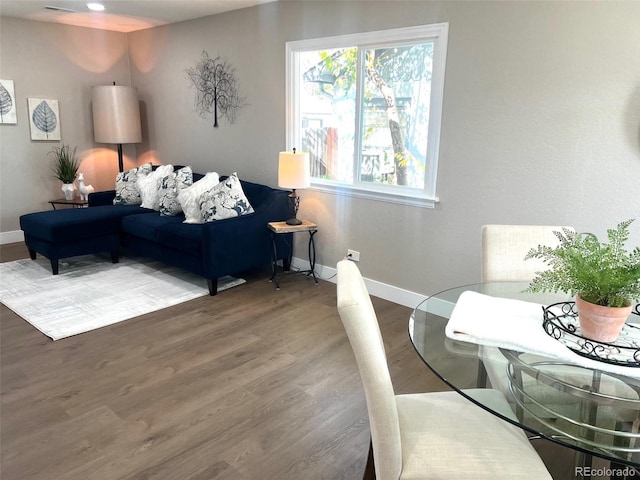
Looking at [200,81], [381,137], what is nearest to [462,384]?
[381,137]

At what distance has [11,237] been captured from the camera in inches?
212

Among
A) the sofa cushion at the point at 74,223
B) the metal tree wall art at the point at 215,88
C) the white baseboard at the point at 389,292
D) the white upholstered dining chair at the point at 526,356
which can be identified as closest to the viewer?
the white upholstered dining chair at the point at 526,356

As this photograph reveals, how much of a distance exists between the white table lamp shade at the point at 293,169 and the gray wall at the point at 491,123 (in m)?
0.37

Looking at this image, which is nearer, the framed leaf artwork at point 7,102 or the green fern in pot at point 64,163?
the framed leaf artwork at point 7,102

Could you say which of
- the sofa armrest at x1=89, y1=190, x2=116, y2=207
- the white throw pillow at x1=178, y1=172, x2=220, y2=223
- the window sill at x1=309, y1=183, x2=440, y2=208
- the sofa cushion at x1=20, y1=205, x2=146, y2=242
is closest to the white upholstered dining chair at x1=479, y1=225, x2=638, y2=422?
the window sill at x1=309, y1=183, x2=440, y2=208

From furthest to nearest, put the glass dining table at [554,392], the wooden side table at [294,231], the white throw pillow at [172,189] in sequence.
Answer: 1. the white throw pillow at [172,189]
2. the wooden side table at [294,231]
3. the glass dining table at [554,392]

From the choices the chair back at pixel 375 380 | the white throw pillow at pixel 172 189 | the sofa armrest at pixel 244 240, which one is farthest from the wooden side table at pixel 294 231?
the chair back at pixel 375 380

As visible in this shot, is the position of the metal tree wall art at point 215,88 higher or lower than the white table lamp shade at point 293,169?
higher

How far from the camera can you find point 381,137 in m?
3.71

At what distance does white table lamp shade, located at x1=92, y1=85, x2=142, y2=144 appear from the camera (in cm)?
547

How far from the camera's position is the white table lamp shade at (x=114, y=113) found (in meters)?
5.47

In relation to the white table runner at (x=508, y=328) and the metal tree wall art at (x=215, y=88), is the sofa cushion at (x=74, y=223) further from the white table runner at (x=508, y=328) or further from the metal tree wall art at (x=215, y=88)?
the white table runner at (x=508, y=328)

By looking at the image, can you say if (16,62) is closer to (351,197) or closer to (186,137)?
(186,137)

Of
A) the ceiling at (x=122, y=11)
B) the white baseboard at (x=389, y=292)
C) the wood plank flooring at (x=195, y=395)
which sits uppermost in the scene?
the ceiling at (x=122, y=11)
